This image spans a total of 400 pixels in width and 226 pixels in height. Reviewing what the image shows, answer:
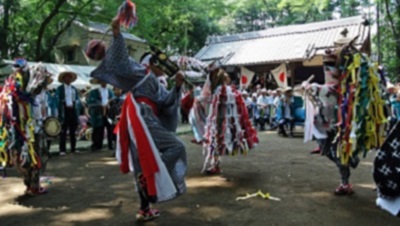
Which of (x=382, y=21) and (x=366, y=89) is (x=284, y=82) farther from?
(x=366, y=89)

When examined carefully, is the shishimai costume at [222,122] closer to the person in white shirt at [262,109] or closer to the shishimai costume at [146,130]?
the shishimai costume at [146,130]

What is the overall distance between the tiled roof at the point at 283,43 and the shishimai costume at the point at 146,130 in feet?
49.4

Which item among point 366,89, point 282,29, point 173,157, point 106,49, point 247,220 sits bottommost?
point 247,220

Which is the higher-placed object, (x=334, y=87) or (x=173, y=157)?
(x=334, y=87)

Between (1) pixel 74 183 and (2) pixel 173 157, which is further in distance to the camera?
(1) pixel 74 183

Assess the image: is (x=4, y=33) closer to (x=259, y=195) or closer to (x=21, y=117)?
(x=21, y=117)

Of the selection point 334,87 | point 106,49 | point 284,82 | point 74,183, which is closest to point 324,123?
point 334,87

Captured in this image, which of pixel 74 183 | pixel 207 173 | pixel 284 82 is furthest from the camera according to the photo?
pixel 284 82

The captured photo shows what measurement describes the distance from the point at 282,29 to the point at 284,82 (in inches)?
193

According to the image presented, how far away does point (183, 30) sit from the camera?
96.2 feet

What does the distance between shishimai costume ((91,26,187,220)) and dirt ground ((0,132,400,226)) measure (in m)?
0.43

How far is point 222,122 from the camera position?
6.64 metres

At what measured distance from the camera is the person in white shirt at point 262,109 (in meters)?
15.8

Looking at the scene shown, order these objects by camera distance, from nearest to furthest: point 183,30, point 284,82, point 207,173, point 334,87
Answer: point 334,87
point 207,173
point 284,82
point 183,30
